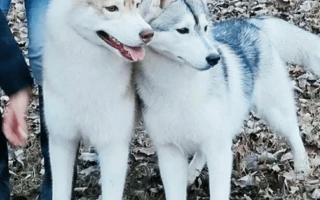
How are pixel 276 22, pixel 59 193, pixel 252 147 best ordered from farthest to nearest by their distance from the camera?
pixel 252 147 → pixel 276 22 → pixel 59 193

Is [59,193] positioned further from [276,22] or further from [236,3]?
[236,3]

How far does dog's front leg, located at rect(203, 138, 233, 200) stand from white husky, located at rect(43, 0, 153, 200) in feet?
1.37

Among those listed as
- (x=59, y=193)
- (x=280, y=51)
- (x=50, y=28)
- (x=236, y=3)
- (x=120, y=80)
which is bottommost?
(x=236, y=3)

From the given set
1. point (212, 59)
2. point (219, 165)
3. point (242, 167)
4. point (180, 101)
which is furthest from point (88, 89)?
point (242, 167)

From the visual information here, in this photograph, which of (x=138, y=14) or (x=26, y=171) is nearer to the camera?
(x=138, y=14)

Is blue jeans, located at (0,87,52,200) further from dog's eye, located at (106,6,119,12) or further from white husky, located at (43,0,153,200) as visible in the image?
dog's eye, located at (106,6,119,12)

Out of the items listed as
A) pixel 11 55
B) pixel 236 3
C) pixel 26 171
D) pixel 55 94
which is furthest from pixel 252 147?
pixel 236 3

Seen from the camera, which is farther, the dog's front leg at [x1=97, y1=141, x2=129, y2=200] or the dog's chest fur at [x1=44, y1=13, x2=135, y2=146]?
the dog's front leg at [x1=97, y1=141, x2=129, y2=200]

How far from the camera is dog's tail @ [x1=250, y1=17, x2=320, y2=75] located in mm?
4582

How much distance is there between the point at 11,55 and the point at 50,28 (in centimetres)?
74

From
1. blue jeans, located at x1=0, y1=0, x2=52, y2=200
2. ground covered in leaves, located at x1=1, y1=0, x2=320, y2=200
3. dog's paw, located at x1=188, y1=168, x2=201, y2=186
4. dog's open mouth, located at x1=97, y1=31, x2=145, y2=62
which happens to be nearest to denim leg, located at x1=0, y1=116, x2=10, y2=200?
blue jeans, located at x1=0, y1=0, x2=52, y2=200

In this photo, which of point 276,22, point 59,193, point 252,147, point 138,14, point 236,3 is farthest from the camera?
point 236,3

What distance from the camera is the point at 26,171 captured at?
4.77 m

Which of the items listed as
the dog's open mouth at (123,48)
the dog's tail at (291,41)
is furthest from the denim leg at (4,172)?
the dog's tail at (291,41)
